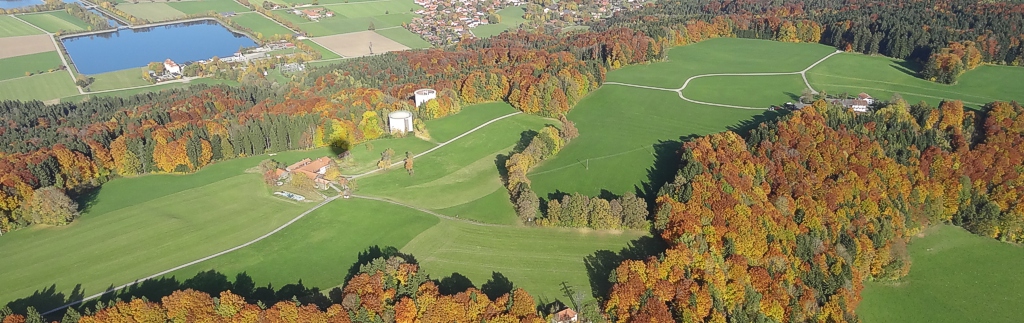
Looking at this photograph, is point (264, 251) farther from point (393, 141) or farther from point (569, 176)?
point (569, 176)

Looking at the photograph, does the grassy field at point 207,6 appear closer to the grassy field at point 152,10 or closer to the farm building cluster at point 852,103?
the grassy field at point 152,10

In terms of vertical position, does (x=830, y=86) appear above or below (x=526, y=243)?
above

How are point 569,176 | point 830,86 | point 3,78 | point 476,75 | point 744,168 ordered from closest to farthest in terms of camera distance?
point 744,168, point 569,176, point 476,75, point 830,86, point 3,78

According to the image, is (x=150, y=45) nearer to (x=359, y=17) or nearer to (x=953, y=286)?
(x=359, y=17)

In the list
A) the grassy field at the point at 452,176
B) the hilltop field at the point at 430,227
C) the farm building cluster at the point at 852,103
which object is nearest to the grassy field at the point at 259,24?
the hilltop field at the point at 430,227

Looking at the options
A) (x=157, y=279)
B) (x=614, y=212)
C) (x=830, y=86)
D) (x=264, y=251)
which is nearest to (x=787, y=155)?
(x=614, y=212)
